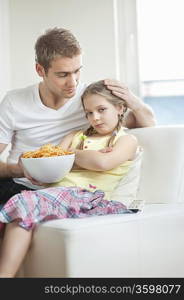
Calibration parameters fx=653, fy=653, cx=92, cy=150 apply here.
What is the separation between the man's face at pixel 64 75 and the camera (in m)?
2.61

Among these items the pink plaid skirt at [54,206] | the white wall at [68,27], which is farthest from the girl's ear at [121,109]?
the white wall at [68,27]

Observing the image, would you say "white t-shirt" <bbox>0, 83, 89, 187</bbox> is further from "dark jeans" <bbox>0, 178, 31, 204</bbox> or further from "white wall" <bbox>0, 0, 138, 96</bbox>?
"white wall" <bbox>0, 0, 138, 96</bbox>

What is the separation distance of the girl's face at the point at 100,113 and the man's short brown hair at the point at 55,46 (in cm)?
20

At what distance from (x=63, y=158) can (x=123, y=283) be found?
21.5 inches

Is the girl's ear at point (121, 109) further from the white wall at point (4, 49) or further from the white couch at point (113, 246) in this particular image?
the white wall at point (4, 49)

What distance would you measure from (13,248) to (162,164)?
2.99 feet

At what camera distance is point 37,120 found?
276 cm

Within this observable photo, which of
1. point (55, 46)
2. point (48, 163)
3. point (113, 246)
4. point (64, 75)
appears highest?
point (55, 46)

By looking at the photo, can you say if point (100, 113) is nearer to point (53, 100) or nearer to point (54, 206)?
point (53, 100)

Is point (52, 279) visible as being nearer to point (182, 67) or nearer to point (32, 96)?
point (32, 96)

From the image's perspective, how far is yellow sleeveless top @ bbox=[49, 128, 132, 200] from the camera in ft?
8.20

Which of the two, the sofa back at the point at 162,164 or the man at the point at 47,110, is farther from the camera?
the sofa back at the point at 162,164

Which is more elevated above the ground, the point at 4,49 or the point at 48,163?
the point at 4,49

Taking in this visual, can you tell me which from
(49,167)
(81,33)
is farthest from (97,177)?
(81,33)
